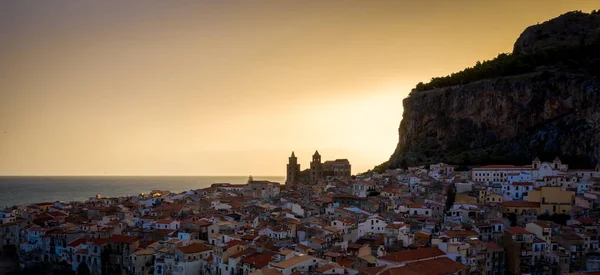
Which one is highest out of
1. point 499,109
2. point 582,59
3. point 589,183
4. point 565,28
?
point 565,28

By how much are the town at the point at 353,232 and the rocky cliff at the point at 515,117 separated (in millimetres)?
13845

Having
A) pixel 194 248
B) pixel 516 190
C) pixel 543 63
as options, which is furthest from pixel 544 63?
pixel 194 248

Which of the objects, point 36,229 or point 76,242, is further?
point 36,229

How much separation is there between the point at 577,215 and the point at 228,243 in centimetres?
3062

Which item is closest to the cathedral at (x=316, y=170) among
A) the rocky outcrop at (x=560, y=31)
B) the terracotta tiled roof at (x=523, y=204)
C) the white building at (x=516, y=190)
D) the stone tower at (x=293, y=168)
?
the stone tower at (x=293, y=168)

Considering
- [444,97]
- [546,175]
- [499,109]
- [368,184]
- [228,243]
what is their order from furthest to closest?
[444,97] → [499,109] → [368,184] → [546,175] → [228,243]

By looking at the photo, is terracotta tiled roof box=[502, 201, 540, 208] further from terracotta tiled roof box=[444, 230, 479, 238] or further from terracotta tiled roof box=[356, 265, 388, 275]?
terracotta tiled roof box=[356, 265, 388, 275]

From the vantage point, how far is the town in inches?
1366

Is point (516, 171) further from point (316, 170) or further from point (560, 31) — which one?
point (560, 31)

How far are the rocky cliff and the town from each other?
13845mm

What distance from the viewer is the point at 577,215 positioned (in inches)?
1800

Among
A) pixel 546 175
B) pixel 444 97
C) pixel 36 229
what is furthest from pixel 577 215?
pixel 444 97

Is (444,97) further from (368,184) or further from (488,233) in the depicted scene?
(488,233)

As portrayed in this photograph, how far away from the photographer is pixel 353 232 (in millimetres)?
42344
